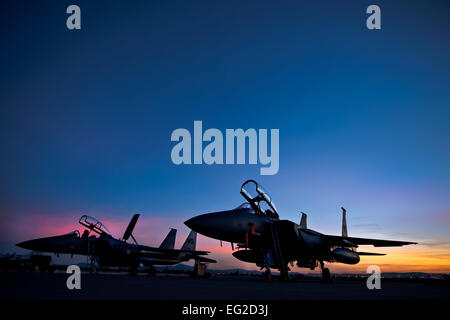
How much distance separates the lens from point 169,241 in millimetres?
33812

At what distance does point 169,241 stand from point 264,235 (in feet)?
75.7

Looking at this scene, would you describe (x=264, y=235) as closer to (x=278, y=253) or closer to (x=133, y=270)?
(x=278, y=253)

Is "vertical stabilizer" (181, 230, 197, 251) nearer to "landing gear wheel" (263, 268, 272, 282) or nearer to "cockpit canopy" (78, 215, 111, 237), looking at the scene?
"cockpit canopy" (78, 215, 111, 237)

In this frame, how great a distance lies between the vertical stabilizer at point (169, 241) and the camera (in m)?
33.6

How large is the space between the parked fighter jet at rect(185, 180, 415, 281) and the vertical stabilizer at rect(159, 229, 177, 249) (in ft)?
69.4

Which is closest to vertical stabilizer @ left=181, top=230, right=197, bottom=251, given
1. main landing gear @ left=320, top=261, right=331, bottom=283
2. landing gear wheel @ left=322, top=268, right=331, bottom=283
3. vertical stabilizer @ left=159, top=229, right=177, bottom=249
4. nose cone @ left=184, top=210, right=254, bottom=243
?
vertical stabilizer @ left=159, top=229, right=177, bottom=249

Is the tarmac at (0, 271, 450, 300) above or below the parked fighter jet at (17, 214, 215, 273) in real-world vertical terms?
above

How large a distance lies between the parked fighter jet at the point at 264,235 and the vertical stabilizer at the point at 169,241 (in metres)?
21.1

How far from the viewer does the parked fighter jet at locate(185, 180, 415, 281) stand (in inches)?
478

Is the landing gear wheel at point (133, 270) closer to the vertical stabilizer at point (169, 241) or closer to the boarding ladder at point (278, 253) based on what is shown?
the vertical stabilizer at point (169, 241)

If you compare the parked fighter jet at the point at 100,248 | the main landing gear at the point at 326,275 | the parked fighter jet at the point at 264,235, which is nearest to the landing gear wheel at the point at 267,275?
the parked fighter jet at the point at 264,235

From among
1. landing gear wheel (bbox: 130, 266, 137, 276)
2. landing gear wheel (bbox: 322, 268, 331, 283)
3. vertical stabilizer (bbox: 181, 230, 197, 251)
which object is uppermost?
landing gear wheel (bbox: 322, 268, 331, 283)
